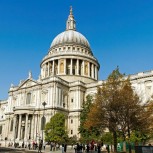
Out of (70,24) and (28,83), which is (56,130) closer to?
(28,83)

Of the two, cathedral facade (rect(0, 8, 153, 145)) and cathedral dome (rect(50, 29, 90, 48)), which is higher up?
cathedral dome (rect(50, 29, 90, 48))

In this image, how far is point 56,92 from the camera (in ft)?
212

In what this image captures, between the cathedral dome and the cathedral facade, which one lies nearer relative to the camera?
the cathedral facade

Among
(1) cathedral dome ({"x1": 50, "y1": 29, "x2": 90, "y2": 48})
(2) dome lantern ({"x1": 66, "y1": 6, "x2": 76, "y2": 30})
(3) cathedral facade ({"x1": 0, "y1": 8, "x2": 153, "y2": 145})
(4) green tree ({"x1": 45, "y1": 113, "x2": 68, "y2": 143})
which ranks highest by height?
(2) dome lantern ({"x1": 66, "y1": 6, "x2": 76, "y2": 30})

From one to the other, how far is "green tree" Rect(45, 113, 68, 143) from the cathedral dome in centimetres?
4018

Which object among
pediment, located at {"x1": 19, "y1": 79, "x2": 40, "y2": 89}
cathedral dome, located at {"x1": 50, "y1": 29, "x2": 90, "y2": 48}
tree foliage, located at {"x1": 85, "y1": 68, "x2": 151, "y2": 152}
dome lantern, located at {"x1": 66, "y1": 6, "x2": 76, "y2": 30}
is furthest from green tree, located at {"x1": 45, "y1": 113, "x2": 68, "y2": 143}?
dome lantern, located at {"x1": 66, "y1": 6, "x2": 76, "y2": 30}

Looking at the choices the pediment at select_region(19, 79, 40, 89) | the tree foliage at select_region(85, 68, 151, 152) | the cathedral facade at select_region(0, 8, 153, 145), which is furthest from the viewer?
the pediment at select_region(19, 79, 40, 89)

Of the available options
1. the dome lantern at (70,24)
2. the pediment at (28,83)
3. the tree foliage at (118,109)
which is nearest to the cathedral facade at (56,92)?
the pediment at (28,83)

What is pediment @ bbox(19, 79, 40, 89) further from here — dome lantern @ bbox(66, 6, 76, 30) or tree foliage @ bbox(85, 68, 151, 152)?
tree foliage @ bbox(85, 68, 151, 152)

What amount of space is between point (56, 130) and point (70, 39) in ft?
148

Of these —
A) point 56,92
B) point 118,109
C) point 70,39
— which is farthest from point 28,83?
point 118,109

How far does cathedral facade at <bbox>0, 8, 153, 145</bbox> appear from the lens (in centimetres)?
6316

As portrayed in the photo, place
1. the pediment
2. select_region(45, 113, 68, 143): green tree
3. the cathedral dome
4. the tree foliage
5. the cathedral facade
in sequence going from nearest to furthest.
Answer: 1. the tree foliage
2. select_region(45, 113, 68, 143): green tree
3. the cathedral facade
4. the pediment
5. the cathedral dome

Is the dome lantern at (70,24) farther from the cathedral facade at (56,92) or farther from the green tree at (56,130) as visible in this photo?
the green tree at (56,130)
